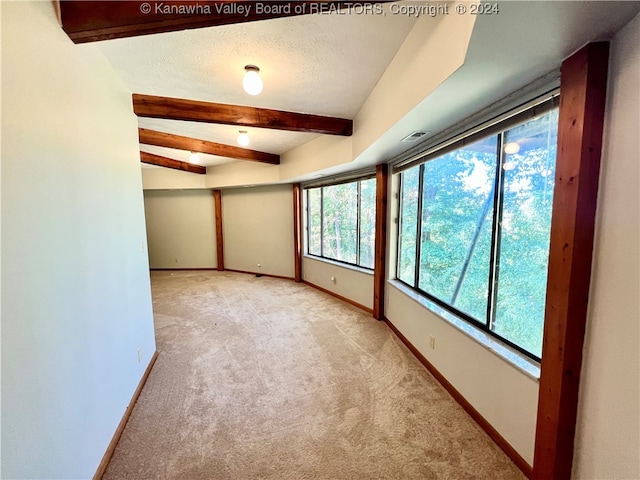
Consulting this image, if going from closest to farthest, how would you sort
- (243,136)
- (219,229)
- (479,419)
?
(479,419) → (243,136) → (219,229)

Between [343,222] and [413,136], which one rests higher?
[413,136]

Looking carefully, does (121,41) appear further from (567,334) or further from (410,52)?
(567,334)

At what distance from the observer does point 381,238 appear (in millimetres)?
3355

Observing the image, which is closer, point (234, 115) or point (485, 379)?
point (485, 379)

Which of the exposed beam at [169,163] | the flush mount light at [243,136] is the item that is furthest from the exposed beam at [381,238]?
the exposed beam at [169,163]

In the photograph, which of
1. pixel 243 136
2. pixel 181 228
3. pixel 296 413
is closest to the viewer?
pixel 296 413

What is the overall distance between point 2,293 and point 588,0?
211 centimetres

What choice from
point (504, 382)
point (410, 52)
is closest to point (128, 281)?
point (410, 52)

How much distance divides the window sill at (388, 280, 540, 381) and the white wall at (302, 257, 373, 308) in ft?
4.21

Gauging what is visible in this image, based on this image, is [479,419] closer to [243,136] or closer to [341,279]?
[341,279]

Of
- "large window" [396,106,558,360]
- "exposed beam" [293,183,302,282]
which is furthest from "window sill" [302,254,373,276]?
"large window" [396,106,558,360]

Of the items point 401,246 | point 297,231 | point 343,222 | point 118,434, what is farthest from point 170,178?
point 118,434

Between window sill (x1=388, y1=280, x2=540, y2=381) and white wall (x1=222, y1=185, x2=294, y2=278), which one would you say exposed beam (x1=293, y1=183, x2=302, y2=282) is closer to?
white wall (x1=222, y1=185, x2=294, y2=278)

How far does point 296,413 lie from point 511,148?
2.28 meters
